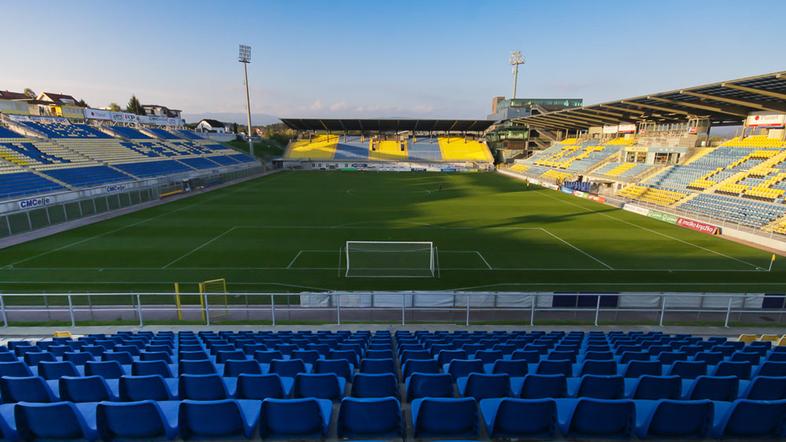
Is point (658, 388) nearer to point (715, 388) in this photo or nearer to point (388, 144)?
point (715, 388)

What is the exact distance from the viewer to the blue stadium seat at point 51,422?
11.9ft

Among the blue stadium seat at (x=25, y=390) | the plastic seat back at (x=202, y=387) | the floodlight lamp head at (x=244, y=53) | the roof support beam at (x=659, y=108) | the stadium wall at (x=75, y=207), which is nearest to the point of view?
the blue stadium seat at (x=25, y=390)

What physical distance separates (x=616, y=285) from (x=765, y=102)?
33.9 metres

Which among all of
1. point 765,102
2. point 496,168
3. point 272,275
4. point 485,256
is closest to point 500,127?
point 496,168

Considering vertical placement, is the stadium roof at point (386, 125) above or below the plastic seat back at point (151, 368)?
above

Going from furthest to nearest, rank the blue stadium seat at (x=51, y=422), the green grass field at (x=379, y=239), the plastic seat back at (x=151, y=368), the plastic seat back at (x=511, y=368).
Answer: the green grass field at (x=379, y=239)
the plastic seat back at (x=511, y=368)
the plastic seat back at (x=151, y=368)
the blue stadium seat at (x=51, y=422)

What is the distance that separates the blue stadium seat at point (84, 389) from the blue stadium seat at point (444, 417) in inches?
160

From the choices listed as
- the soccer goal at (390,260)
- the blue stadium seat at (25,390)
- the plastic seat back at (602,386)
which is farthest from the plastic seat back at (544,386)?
the soccer goal at (390,260)

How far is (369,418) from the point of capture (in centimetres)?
406

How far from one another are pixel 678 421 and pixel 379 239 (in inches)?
925

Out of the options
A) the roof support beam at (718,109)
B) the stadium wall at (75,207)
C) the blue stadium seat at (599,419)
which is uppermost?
the roof support beam at (718,109)

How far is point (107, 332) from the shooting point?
12.0 m

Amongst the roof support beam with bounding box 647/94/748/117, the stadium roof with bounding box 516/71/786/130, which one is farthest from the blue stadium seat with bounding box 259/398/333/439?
the roof support beam with bounding box 647/94/748/117

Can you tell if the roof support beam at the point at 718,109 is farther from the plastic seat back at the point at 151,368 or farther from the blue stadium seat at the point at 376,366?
the plastic seat back at the point at 151,368
